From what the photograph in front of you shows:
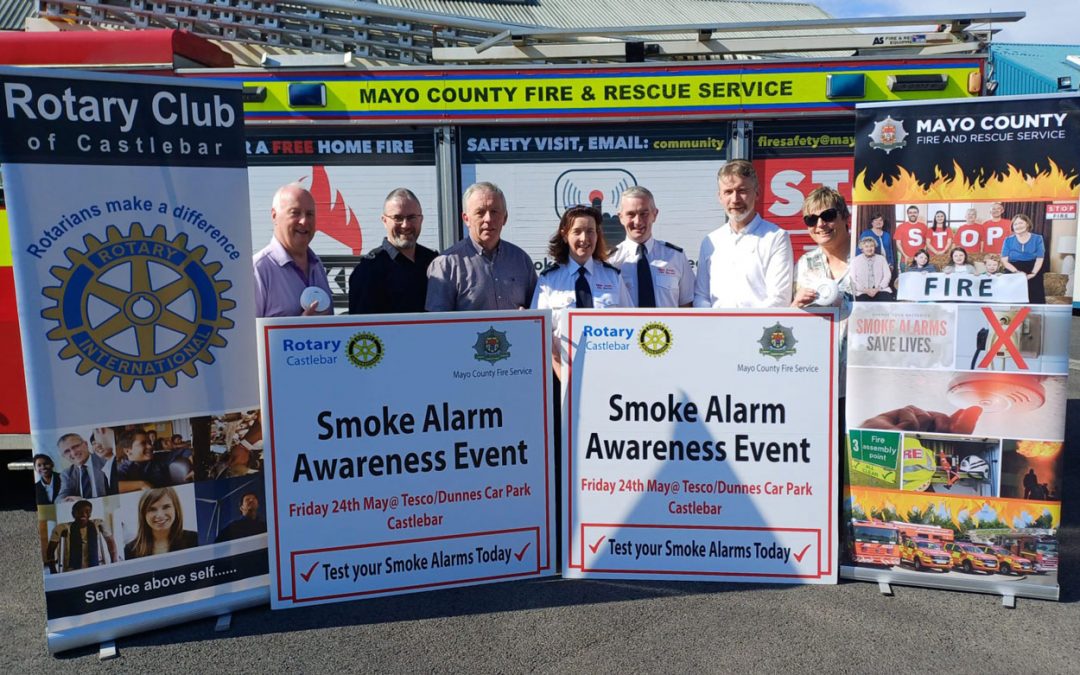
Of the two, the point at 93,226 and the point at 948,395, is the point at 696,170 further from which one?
the point at 93,226

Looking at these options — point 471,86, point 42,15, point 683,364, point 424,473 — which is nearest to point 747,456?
point 683,364

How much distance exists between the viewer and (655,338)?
3871 millimetres

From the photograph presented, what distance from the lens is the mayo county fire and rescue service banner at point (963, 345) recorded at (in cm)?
359

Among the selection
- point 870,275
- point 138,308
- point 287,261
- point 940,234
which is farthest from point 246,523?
point 940,234

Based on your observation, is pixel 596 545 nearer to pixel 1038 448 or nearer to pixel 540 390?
pixel 540 390

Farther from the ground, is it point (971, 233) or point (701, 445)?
point (971, 233)

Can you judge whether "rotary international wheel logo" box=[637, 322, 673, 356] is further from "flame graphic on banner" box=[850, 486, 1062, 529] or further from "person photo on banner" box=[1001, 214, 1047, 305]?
"person photo on banner" box=[1001, 214, 1047, 305]

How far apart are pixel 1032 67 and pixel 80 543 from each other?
19992 mm

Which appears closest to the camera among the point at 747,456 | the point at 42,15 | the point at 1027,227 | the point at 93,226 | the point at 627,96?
the point at 93,226

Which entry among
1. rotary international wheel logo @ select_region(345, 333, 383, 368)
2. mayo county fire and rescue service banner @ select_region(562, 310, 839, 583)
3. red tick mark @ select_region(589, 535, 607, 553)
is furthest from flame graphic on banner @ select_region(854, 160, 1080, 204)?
rotary international wheel logo @ select_region(345, 333, 383, 368)

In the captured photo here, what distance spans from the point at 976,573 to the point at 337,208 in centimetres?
A: 425

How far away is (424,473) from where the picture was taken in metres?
3.81

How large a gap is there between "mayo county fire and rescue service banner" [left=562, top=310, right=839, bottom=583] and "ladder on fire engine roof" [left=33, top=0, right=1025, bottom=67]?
90.3 inches

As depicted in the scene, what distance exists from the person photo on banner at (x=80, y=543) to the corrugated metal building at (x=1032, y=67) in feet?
53.9
